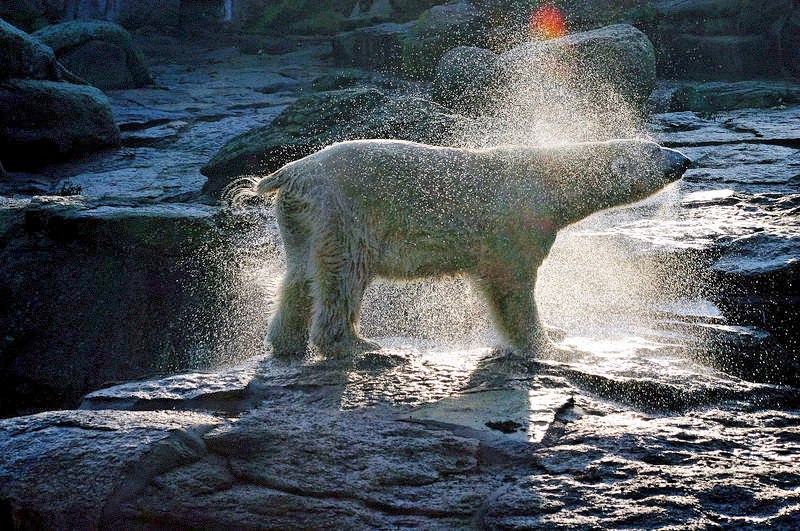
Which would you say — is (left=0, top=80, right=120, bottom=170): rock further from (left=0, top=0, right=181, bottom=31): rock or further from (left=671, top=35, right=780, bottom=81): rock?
(left=671, top=35, right=780, bottom=81): rock

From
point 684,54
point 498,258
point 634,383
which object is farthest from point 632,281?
point 684,54

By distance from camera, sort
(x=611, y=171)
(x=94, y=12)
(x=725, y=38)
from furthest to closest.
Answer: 1. (x=94, y=12)
2. (x=725, y=38)
3. (x=611, y=171)

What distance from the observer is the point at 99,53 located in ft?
54.9

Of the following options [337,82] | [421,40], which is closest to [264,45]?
[421,40]

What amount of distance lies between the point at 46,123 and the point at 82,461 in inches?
387

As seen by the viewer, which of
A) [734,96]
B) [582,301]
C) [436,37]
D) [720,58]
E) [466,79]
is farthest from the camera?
[436,37]

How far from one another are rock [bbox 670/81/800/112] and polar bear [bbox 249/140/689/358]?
340 inches

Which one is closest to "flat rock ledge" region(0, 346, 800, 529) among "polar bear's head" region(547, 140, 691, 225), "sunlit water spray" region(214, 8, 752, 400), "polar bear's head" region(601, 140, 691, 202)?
"sunlit water spray" region(214, 8, 752, 400)

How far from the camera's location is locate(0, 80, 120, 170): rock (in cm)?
1208

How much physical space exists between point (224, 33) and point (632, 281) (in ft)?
58.3

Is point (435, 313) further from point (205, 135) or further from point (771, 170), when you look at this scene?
point (205, 135)

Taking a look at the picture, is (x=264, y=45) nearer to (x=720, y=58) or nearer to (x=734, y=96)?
(x=720, y=58)

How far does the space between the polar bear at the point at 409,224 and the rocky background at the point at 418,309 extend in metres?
0.34

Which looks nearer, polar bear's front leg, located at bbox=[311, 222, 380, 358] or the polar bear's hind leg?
polar bear's front leg, located at bbox=[311, 222, 380, 358]
